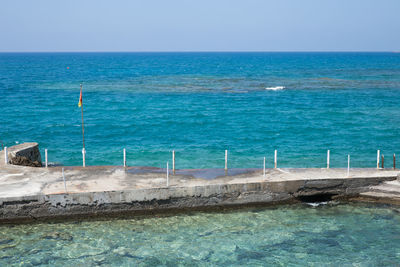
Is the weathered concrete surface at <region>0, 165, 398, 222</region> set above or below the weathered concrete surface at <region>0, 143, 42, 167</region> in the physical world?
below

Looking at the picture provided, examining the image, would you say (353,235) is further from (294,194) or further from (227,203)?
(227,203)

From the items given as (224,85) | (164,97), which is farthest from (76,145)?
(224,85)

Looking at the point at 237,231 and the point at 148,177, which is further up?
the point at 148,177

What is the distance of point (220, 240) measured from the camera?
1766cm

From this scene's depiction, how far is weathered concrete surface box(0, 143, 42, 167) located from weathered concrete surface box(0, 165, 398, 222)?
1.24 metres

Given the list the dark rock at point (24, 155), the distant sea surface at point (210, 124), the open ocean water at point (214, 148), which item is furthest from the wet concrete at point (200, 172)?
the distant sea surface at point (210, 124)

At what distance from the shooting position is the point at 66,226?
18.6 m

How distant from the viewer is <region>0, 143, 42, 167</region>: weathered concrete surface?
2347cm

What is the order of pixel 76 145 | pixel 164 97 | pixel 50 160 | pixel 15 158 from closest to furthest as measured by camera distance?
pixel 15 158
pixel 50 160
pixel 76 145
pixel 164 97

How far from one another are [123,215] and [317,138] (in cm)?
2185

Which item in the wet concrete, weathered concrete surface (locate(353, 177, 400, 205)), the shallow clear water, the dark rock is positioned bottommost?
the shallow clear water

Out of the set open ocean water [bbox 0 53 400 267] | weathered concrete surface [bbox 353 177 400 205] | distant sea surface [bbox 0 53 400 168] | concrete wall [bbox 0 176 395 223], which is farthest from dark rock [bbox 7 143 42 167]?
weathered concrete surface [bbox 353 177 400 205]

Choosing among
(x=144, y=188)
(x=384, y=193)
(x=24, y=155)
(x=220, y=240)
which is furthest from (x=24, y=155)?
(x=384, y=193)

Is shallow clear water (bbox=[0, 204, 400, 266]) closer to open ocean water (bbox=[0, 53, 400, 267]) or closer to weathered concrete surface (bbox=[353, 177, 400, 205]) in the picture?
open ocean water (bbox=[0, 53, 400, 267])
